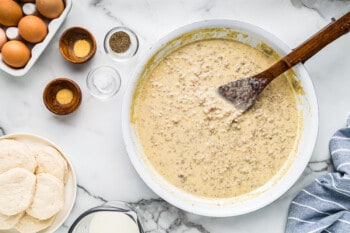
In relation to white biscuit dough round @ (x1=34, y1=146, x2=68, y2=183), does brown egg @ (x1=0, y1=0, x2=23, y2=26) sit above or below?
above

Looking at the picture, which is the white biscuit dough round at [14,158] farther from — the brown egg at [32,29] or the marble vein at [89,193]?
the brown egg at [32,29]

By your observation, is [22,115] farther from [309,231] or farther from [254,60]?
[309,231]

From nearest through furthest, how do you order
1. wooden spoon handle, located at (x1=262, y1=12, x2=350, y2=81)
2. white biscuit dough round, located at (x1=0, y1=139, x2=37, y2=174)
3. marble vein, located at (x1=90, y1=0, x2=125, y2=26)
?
wooden spoon handle, located at (x1=262, y1=12, x2=350, y2=81)
white biscuit dough round, located at (x1=0, y1=139, x2=37, y2=174)
marble vein, located at (x1=90, y1=0, x2=125, y2=26)

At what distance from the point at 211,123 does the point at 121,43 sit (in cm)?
37

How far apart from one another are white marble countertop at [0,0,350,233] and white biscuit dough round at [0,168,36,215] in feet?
0.54

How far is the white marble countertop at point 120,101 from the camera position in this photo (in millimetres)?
1936

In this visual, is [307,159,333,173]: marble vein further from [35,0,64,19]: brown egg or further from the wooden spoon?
[35,0,64,19]: brown egg

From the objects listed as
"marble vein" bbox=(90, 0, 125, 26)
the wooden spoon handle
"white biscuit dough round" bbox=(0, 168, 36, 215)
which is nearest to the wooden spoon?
the wooden spoon handle

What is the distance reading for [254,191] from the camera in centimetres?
188

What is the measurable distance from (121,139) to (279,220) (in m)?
0.55

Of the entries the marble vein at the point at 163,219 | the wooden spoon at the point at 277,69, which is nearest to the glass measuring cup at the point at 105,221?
the marble vein at the point at 163,219

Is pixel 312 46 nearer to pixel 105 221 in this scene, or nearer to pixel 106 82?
pixel 106 82

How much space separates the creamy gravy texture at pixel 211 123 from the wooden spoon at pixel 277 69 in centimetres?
3

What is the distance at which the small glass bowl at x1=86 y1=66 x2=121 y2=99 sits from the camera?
1.94 metres
